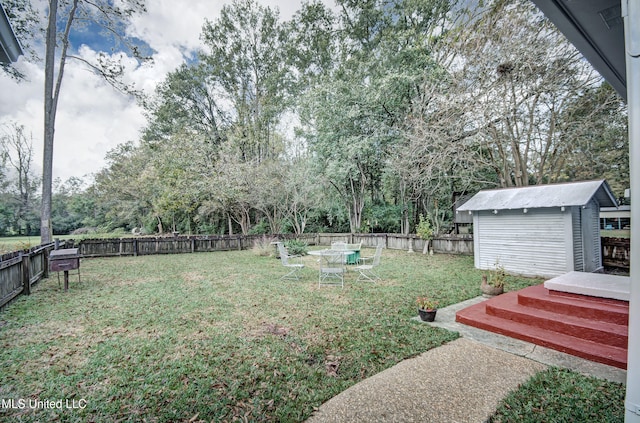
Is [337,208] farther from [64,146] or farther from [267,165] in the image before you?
[64,146]

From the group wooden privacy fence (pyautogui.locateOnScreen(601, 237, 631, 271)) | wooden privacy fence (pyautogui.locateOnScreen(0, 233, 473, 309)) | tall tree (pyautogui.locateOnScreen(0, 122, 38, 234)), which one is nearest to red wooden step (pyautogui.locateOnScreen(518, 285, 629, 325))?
wooden privacy fence (pyautogui.locateOnScreen(0, 233, 473, 309))

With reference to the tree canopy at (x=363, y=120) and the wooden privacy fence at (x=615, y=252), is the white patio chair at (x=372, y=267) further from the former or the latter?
the wooden privacy fence at (x=615, y=252)

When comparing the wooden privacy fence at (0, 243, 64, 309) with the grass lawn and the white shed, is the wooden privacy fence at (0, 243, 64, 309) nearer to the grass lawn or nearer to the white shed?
the grass lawn

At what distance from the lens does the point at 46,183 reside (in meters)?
8.73

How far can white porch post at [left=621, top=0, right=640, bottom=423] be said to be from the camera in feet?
3.55

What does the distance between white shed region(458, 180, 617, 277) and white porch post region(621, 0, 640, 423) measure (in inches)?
259

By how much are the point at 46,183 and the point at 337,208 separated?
1393 centimetres

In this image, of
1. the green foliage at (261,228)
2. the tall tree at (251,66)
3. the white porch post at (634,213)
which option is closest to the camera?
the white porch post at (634,213)

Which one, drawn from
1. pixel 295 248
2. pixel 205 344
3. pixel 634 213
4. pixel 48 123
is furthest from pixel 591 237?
pixel 48 123

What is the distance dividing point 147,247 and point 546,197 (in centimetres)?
1539

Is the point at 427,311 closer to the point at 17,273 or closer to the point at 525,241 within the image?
the point at 525,241

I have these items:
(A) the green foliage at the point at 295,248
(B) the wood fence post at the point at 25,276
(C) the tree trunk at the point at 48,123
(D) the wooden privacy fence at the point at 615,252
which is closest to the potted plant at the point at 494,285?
(D) the wooden privacy fence at the point at 615,252

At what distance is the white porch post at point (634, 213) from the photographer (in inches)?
42.6

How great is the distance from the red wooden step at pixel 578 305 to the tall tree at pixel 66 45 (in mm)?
13167
